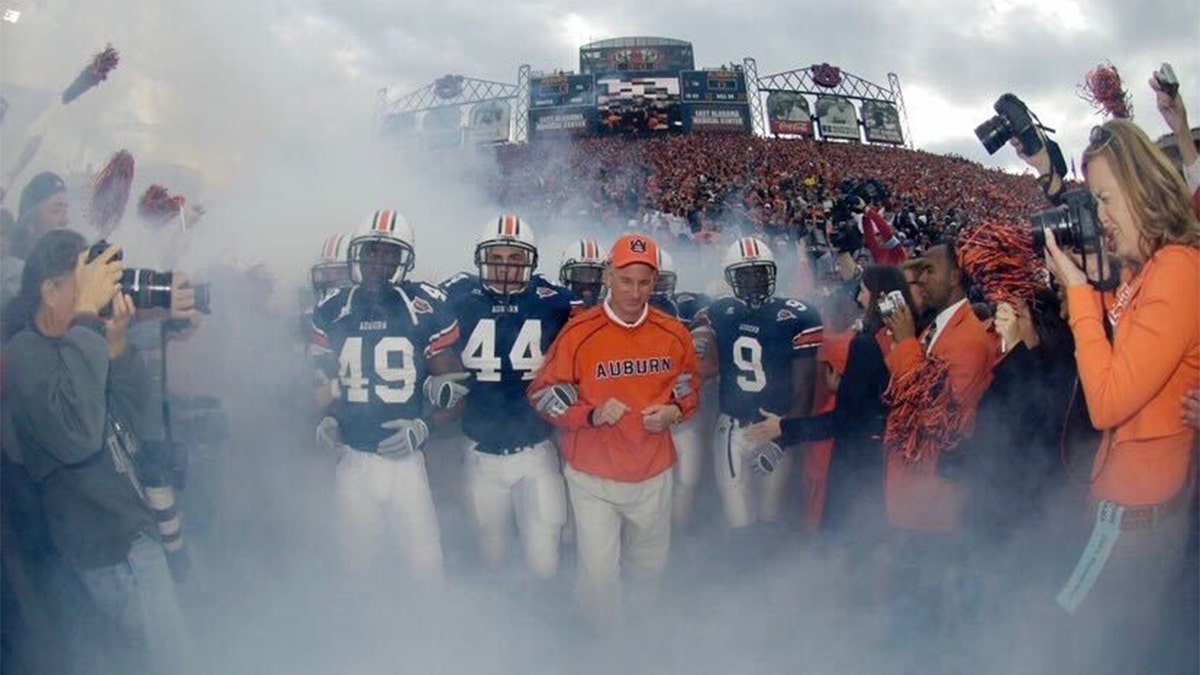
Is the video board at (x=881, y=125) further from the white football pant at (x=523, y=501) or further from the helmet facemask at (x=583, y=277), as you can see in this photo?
the white football pant at (x=523, y=501)

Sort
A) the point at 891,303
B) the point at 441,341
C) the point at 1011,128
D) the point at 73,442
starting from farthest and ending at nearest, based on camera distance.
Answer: the point at 441,341
the point at 891,303
the point at 1011,128
the point at 73,442

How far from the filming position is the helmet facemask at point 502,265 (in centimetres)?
379

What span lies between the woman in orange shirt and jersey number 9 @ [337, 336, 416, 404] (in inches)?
96.7

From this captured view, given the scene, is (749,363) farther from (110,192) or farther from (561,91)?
(561,91)

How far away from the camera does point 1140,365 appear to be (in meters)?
2.08

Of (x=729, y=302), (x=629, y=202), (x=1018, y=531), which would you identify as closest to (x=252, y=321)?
(x=729, y=302)

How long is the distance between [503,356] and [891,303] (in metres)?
1.67

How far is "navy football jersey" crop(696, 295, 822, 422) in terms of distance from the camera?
4.20 meters

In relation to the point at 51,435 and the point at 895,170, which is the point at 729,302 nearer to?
the point at 51,435

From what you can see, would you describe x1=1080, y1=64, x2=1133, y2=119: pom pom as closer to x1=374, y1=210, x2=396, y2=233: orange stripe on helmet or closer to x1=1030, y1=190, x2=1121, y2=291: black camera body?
x1=1030, y1=190, x2=1121, y2=291: black camera body

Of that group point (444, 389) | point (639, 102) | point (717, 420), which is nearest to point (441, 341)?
point (444, 389)

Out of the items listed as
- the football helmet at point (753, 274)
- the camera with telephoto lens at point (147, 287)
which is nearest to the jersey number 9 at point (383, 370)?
the camera with telephoto lens at point (147, 287)

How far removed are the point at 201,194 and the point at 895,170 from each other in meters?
9.66

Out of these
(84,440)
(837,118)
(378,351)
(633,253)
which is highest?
(837,118)
